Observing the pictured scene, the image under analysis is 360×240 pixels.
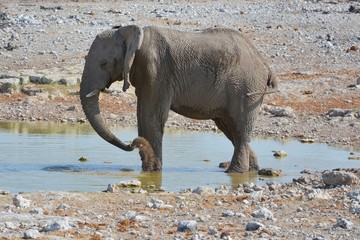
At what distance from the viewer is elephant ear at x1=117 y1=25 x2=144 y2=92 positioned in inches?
685

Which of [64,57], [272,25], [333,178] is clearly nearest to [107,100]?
[64,57]

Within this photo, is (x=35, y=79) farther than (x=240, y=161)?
Yes

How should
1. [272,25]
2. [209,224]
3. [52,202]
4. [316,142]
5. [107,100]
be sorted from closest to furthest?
[209,224] → [52,202] → [316,142] → [107,100] → [272,25]

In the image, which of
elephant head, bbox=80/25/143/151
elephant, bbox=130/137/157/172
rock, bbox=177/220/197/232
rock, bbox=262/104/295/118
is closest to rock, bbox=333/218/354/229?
rock, bbox=177/220/197/232

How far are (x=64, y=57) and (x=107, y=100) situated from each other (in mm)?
5751

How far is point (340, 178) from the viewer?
49.0 ft

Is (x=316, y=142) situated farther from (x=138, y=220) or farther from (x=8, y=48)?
(x=8, y=48)

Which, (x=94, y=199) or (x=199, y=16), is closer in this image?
(x=94, y=199)

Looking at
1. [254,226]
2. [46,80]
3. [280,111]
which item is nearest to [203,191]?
[254,226]

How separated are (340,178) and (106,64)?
445cm

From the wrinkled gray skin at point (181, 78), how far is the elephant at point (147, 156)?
84mm

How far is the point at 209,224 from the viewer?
11.8m

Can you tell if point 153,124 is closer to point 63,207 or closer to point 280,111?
point 63,207

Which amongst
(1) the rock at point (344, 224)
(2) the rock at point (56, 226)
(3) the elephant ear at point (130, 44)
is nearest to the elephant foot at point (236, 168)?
(3) the elephant ear at point (130, 44)
